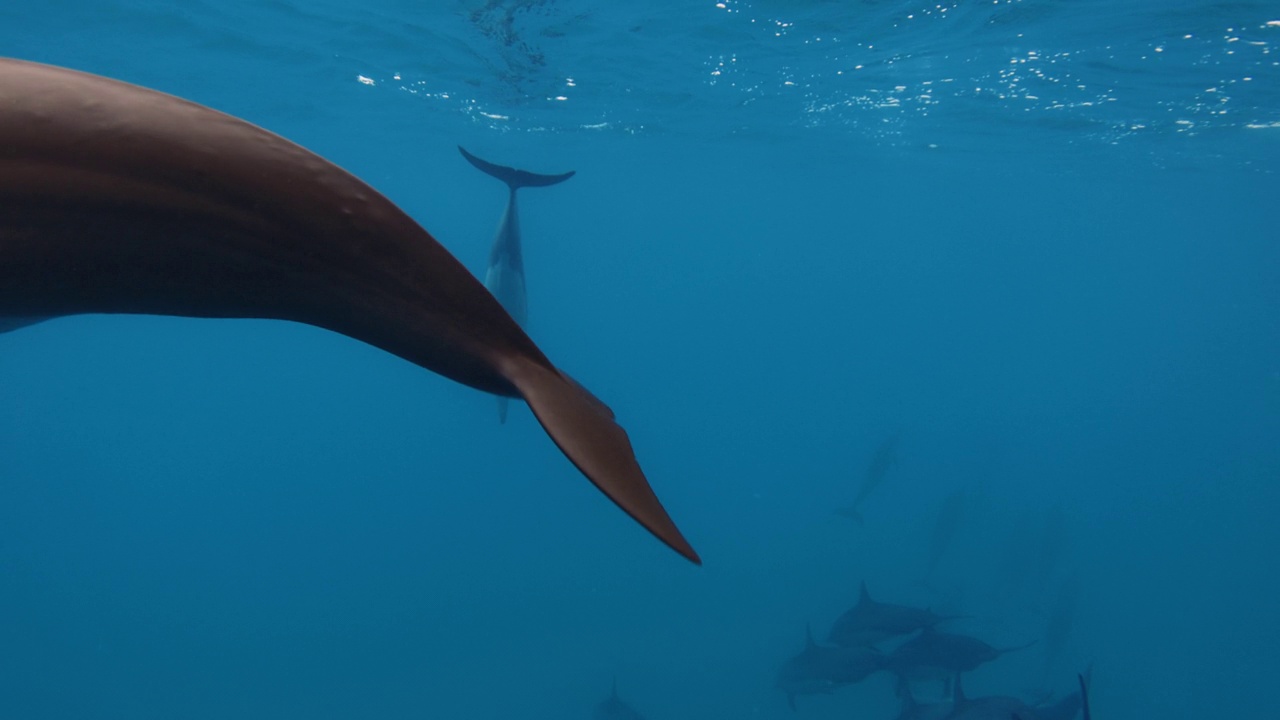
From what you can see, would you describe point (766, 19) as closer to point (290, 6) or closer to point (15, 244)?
point (290, 6)

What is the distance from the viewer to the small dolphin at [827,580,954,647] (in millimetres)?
9859

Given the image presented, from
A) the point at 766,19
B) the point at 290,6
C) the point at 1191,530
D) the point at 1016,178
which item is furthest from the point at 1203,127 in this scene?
the point at 290,6

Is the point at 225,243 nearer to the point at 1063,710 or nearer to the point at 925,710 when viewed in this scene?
the point at 925,710

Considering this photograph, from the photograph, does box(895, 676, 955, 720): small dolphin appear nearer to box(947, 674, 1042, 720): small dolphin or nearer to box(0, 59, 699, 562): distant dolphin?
box(947, 674, 1042, 720): small dolphin

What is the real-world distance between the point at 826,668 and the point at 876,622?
90 centimetres

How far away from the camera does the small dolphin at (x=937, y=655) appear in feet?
30.6

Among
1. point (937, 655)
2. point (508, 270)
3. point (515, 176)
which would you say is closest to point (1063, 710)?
point (937, 655)

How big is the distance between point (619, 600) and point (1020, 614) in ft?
35.1

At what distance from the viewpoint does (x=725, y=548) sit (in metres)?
23.6

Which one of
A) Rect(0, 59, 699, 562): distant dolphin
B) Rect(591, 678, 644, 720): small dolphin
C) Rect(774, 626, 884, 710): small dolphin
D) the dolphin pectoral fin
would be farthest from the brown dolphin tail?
Rect(591, 678, 644, 720): small dolphin

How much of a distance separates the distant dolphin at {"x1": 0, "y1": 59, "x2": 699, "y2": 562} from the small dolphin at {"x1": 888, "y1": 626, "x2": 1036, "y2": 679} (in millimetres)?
9273

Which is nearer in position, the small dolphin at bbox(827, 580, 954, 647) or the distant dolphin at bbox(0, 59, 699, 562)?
the distant dolphin at bbox(0, 59, 699, 562)

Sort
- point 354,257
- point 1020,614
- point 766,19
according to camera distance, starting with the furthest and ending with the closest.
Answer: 1. point 1020,614
2. point 766,19
3. point 354,257

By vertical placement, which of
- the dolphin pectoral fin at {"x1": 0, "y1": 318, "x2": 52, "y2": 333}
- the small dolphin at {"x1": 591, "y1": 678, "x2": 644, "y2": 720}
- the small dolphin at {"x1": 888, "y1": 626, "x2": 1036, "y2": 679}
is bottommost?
the small dolphin at {"x1": 591, "y1": 678, "x2": 644, "y2": 720}
